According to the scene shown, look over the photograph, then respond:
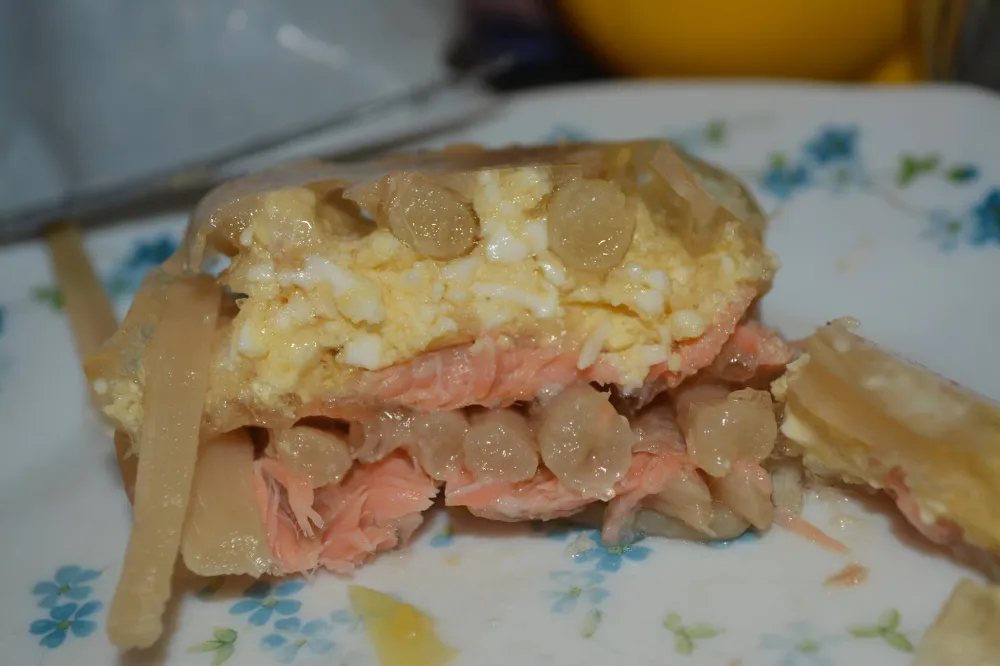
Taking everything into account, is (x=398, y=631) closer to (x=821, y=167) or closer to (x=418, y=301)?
(x=418, y=301)

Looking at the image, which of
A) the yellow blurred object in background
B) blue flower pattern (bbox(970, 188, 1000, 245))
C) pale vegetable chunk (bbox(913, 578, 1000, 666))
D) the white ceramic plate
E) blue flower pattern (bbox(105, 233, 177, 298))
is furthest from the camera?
the yellow blurred object in background

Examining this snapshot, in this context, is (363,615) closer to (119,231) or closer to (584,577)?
(584,577)

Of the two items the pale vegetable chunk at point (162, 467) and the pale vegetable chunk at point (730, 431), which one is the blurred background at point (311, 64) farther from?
the pale vegetable chunk at point (730, 431)

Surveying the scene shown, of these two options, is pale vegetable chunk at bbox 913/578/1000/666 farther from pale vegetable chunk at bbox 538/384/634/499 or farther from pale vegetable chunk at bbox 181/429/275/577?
pale vegetable chunk at bbox 181/429/275/577

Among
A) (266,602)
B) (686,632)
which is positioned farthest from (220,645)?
(686,632)

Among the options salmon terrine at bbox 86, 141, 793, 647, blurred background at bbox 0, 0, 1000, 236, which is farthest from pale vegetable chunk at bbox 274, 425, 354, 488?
blurred background at bbox 0, 0, 1000, 236

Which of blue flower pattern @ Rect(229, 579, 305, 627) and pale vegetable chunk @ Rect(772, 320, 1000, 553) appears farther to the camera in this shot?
blue flower pattern @ Rect(229, 579, 305, 627)

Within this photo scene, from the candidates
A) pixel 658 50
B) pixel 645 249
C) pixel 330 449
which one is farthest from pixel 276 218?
pixel 658 50
